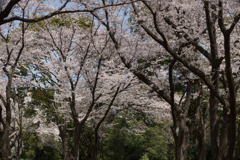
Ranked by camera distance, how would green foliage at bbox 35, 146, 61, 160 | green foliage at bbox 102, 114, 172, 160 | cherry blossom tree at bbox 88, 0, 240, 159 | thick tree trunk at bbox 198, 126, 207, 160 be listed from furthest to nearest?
green foliage at bbox 35, 146, 61, 160 → green foliage at bbox 102, 114, 172, 160 → thick tree trunk at bbox 198, 126, 207, 160 → cherry blossom tree at bbox 88, 0, 240, 159

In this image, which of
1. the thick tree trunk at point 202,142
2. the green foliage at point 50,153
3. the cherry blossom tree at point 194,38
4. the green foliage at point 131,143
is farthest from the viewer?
the green foliage at point 50,153

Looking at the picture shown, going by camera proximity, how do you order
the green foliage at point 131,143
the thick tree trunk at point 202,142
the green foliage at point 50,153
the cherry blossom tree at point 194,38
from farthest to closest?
the green foliage at point 50,153
the green foliage at point 131,143
the thick tree trunk at point 202,142
the cherry blossom tree at point 194,38

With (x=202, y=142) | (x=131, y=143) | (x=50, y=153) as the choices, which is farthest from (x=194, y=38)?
(x=50, y=153)

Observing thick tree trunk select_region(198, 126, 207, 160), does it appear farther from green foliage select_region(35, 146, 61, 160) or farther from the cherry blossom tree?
green foliage select_region(35, 146, 61, 160)

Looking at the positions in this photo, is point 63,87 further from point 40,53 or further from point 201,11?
point 201,11

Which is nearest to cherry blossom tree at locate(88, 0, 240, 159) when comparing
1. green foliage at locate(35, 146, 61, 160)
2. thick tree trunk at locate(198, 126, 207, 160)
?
thick tree trunk at locate(198, 126, 207, 160)

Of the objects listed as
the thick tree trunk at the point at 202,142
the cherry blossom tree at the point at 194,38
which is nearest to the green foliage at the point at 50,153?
the thick tree trunk at the point at 202,142

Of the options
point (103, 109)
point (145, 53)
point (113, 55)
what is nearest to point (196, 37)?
point (145, 53)

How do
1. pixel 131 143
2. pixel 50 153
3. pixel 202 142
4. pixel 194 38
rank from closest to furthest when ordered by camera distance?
1. pixel 194 38
2. pixel 202 142
3. pixel 131 143
4. pixel 50 153

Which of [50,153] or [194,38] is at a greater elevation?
[194,38]

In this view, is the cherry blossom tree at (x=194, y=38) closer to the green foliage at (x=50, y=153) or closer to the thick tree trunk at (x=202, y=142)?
the thick tree trunk at (x=202, y=142)

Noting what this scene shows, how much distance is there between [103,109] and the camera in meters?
12.3

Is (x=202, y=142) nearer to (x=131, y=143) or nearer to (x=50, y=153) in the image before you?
(x=131, y=143)

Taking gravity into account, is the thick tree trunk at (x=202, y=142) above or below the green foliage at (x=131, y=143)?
below
